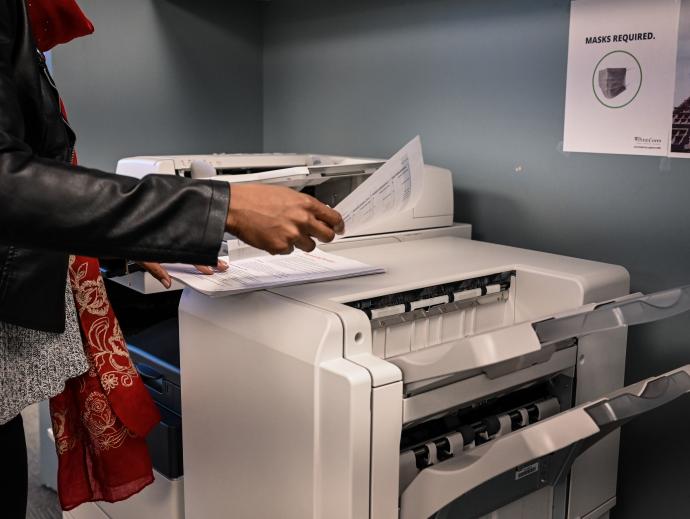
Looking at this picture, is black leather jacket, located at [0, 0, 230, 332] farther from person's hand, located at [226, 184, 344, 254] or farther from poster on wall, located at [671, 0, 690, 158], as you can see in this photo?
poster on wall, located at [671, 0, 690, 158]

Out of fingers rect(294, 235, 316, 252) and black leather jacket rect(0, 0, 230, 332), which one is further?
fingers rect(294, 235, 316, 252)

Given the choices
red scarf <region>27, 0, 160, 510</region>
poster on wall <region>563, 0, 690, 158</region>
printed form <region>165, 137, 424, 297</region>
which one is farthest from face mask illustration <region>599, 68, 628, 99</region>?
red scarf <region>27, 0, 160, 510</region>

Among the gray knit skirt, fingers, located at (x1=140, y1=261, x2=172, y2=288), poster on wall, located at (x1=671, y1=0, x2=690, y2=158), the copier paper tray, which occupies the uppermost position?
poster on wall, located at (x1=671, y1=0, x2=690, y2=158)

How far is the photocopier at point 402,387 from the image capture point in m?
0.82

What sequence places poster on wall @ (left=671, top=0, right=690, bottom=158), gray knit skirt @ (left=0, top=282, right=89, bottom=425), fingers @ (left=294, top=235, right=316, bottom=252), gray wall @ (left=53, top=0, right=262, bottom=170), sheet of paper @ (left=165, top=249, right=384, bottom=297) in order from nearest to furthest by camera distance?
fingers @ (left=294, top=235, right=316, bottom=252) < gray knit skirt @ (left=0, top=282, right=89, bottom=425) < sheet of paper @ (left=165, top=249, right=384, bottom=297) < poster on wall @ (left=671, top=0, right=690, bottom=158) < gray wall @ (left=53, top=0, right=262, bottom=170)

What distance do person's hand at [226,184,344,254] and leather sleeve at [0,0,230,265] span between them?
0.07ft

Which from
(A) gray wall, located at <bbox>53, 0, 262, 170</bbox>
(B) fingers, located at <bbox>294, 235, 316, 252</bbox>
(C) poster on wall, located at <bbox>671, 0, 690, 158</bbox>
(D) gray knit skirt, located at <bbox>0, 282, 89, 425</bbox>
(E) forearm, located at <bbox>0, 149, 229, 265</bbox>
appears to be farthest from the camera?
(A) gray wall, located at <bbox>53, 0, 262, 170</bbox>

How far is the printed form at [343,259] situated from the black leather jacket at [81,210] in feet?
0.85

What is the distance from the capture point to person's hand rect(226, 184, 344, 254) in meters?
0.70

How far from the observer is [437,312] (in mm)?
1067

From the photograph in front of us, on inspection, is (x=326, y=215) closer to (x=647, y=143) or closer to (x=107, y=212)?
(x=107, y=212)

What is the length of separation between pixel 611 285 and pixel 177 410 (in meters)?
0.76

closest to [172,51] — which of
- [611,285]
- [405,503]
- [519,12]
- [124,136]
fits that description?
[124,136]

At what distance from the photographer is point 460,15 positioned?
1.52 metres
